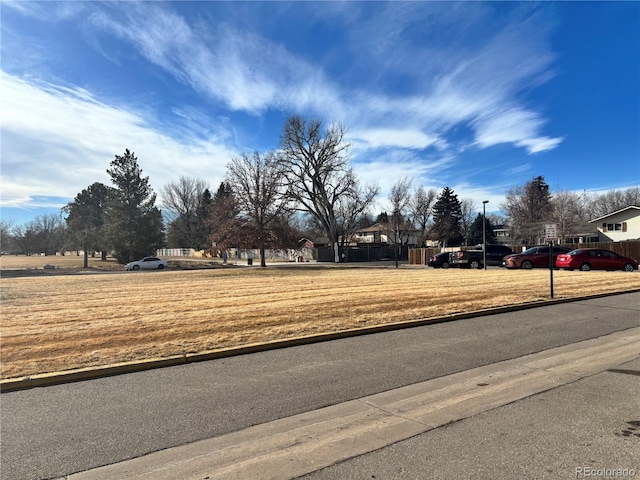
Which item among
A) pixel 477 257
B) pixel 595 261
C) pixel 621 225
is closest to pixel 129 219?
pixel 477 257

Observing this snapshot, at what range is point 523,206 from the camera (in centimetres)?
7650

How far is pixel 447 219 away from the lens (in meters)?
76.1

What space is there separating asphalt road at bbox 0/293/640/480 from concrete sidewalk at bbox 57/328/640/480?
273 mm

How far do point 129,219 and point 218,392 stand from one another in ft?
172

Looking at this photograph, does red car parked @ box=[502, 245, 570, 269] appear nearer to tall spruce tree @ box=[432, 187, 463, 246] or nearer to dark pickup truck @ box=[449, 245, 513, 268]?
dark pickup truck @ box=[449, 245, 513, 268]

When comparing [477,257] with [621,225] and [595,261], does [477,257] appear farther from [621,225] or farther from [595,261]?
[621,225]

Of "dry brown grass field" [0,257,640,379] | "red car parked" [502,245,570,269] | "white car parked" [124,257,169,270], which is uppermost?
"red car parked" [502,245,570,269]

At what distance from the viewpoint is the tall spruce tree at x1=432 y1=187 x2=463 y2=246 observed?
75.7 m

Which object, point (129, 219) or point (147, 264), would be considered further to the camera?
point (129, 219)

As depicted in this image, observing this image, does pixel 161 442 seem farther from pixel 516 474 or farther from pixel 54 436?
pixel 516 474

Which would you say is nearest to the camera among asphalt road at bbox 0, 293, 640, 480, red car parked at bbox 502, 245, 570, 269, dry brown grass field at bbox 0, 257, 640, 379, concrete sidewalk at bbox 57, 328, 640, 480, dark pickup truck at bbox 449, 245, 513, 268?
concrete sidewalk at bbox 57, 328, 640, 480

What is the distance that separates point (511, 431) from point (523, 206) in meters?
81.5

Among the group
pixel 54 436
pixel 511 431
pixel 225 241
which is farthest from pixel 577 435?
pixel 225 241

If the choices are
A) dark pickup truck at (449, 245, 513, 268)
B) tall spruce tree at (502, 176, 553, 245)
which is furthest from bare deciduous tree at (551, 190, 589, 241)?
dark pickup truck at (449, 245, 513, 268)
